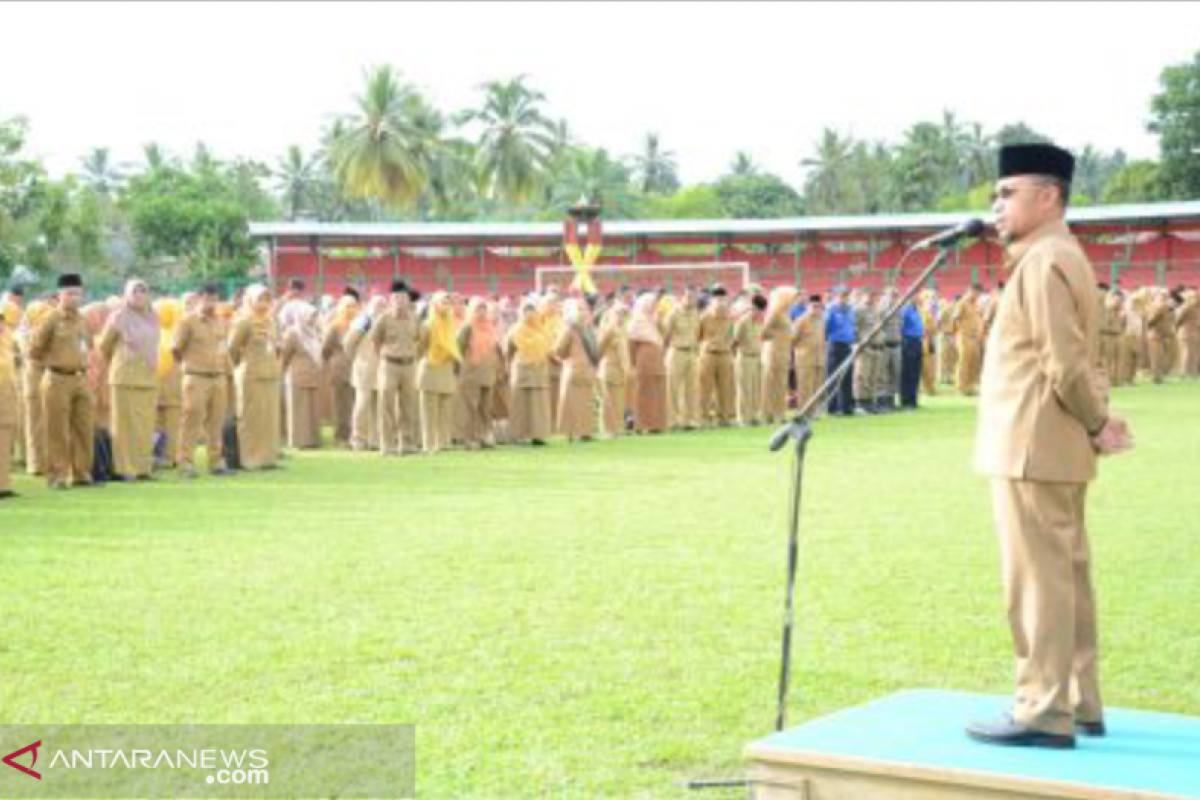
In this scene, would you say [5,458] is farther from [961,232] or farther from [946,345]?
[946,345]

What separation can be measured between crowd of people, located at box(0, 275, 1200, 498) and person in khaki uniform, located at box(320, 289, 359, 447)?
3cm

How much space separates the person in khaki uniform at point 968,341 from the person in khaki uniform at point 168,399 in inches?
696

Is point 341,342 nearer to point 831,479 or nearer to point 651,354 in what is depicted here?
point 651,354

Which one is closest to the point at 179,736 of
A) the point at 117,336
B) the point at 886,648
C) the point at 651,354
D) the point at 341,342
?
the point at 886,648

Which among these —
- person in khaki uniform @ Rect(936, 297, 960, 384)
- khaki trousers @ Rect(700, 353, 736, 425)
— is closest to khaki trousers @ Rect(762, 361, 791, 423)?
khaki trousers @ Rect(700, 353, 736, 425)

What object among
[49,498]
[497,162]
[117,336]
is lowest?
[49,498]

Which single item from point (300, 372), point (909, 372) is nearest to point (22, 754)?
point (300, 372)

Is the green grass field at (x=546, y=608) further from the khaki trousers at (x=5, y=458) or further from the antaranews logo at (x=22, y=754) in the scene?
the antaranews logo at (x=22, y=754)

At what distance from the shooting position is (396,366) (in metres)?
21.1

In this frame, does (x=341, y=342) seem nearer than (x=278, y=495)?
No

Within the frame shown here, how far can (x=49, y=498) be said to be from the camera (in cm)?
1617

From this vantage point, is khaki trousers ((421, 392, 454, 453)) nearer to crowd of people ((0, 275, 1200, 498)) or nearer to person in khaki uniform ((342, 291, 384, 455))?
crowd of people ((0, 275, 1200, 498))

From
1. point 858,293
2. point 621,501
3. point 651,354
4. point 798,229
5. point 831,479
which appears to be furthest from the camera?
point 798,229

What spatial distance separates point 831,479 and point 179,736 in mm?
11009
